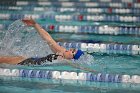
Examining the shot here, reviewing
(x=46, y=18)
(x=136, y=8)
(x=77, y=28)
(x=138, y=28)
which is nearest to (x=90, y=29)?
(x=77, y=28)

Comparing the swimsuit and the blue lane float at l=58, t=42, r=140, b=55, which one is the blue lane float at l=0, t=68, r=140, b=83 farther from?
the blue lane float at l=58, t=42, r=140, b=55

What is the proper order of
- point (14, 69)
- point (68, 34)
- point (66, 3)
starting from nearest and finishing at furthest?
1. point (14, 69)
2. point (68, 34)
3. point (66, 3)

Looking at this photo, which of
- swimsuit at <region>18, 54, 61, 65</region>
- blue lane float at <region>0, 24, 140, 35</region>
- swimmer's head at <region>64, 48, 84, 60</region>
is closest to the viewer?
swimmer's head at <region>64, 48, 84, 60</region>

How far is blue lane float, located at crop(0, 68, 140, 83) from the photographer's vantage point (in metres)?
4.98

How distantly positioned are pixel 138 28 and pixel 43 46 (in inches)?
106

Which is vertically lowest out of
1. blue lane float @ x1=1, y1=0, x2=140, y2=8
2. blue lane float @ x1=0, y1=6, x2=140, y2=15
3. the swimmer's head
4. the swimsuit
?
the swimsuit

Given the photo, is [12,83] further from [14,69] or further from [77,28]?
[77,28]

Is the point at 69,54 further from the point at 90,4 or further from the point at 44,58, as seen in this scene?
the point at 90,4

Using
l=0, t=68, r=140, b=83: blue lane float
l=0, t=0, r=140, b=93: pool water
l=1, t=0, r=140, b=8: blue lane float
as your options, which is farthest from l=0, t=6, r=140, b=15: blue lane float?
l=0, t=68, r=140, b=83: blue lane float

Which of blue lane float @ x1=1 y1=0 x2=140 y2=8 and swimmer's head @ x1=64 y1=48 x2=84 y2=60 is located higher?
blue lane float @ x1=1 y1=0 x2=140 y2=8

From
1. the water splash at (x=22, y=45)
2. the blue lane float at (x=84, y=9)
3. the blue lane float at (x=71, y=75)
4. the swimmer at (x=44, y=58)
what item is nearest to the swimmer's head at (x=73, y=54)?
the swimmer at (x=44, y=58)

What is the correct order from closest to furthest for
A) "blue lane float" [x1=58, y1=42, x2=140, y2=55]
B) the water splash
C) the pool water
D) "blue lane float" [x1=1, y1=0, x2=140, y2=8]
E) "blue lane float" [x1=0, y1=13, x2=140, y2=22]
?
1. the pool water
2. the water splash
3. "blue lane float" [x1=58, y1=42, x2=140, y2=55]
4. "blue lane float" [x1=0, y1=13, x2=140, y2=22]
5. "blue lane float" [x1=1, y1=0, x2=140, y2=8]

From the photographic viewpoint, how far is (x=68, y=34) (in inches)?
324

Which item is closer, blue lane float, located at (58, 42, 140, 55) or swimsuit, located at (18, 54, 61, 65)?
swimsuit, located at (18, 54, 61, 65)
